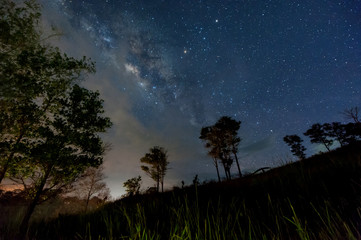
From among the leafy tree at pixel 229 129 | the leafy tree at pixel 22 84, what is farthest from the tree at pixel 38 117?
the leafy tree at pixel 229 129

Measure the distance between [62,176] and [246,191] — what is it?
41.8ft

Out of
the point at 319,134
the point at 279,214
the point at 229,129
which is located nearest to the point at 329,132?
the point at 319,134

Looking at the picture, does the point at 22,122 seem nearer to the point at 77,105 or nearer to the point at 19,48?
the point at 77,105

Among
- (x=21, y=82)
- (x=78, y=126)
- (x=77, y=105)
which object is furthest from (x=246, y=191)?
(x=21, y=82)

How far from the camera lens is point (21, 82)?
33.0 ft

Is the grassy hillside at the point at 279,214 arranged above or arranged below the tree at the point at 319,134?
below

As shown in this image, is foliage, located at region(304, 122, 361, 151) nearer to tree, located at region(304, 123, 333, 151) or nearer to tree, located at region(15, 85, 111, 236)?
tree, located at region(304, 123, 333, 151)

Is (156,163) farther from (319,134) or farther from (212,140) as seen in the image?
(319,134)

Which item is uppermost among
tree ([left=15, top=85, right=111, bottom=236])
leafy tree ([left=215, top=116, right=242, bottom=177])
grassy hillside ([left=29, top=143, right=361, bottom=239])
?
leafy tree ([left=215, top=116, right=242, bottom=177])

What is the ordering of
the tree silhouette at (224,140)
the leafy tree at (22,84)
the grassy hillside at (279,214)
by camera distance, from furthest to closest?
the tree silhouette at (224,140) → the leafy tree at (22,84) → the grassy hillside at (279,214)

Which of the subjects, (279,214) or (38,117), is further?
(38,117)

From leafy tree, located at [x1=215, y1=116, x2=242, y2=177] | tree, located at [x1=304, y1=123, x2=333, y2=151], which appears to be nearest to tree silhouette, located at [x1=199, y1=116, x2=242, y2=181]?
leafy tree, located at [x1=215, y1=116, x2=242, y2=177]

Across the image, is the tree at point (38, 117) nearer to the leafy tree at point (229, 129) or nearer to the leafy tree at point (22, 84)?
the leafy tree at point (22, 84)

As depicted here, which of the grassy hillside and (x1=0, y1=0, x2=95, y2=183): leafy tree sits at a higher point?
(x1=0, y1=0, x2=95, y2=183): leafy tree
